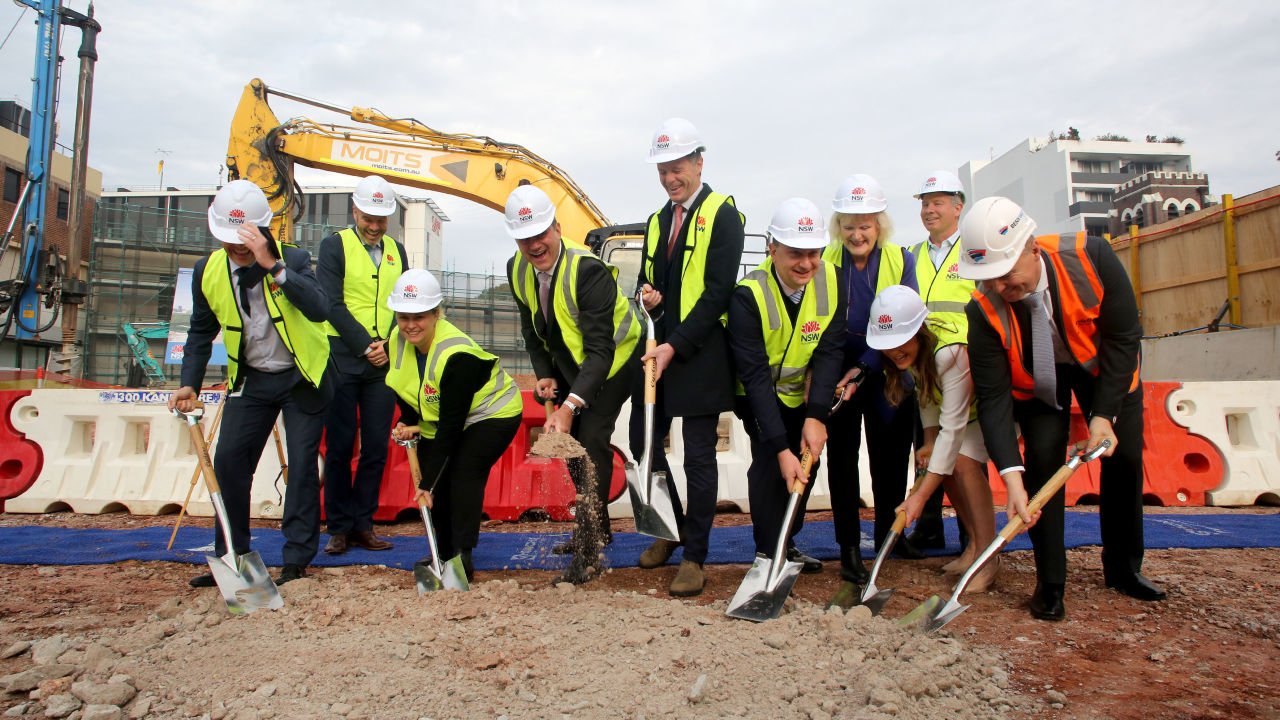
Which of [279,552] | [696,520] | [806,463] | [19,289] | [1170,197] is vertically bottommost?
[279,552]

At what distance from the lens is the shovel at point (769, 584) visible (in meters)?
3.05

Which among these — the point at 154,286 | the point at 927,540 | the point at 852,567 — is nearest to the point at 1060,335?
the point at 852,567

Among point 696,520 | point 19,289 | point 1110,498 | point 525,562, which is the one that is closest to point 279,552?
point 525,562

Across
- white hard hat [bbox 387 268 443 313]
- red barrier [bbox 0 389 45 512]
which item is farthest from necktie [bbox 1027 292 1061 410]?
red barrier [bbox 0 389 45 512]

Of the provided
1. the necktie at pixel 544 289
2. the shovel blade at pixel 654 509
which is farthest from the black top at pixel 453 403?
the shovel blade at pixel 654 509

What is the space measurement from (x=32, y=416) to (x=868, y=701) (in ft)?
22.5

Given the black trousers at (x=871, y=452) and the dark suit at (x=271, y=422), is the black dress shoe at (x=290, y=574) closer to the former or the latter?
the dark suit at (x=271, y=422)

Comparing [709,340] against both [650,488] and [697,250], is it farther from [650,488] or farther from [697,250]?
[650,488]

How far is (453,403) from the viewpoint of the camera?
3.82m

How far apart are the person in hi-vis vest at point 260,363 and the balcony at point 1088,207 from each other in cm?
6178

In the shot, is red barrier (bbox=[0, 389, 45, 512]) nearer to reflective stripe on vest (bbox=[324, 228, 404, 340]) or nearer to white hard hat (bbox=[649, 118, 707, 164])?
reflective stripe on vest (bbox=[324, 228, 404, 340])

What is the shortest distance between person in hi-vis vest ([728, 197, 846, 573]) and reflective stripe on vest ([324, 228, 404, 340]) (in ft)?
7.78

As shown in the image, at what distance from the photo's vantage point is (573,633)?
2.82 metres

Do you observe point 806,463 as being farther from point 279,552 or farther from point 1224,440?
point 1224,440
